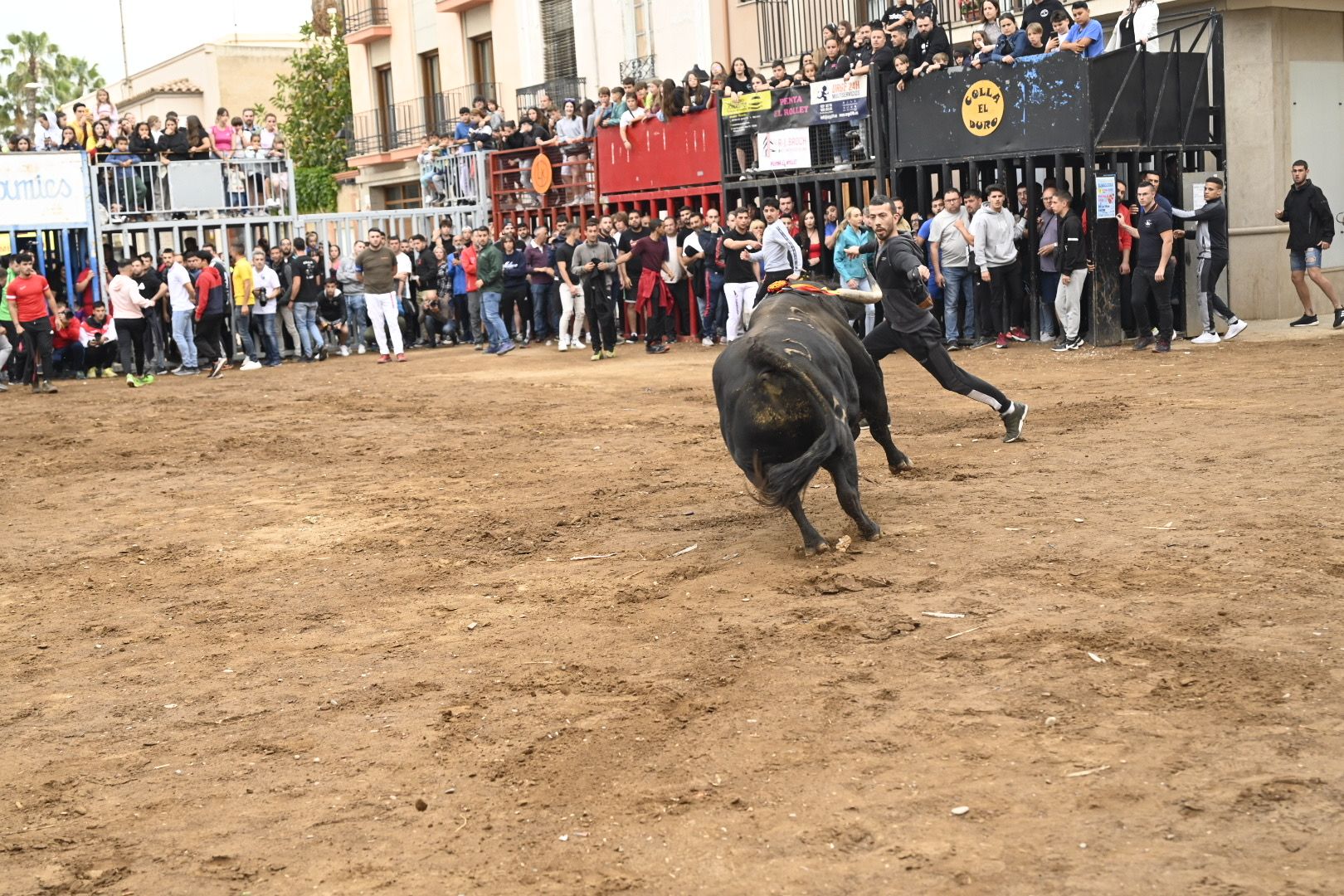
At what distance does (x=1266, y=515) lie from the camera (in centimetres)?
787

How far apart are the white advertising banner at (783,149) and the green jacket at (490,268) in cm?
Result: 421

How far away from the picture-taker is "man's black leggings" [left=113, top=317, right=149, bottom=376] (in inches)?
830

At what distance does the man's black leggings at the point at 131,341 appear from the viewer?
69.2ft

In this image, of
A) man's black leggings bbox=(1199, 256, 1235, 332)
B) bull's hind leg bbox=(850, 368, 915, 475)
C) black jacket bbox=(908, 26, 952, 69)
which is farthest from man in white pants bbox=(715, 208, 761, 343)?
bull's hind leg bbox=(850, 368, 915, 475)

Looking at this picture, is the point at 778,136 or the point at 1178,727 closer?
the point at 1178,727

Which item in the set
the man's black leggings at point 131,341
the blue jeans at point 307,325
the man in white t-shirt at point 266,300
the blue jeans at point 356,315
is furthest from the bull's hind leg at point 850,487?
the blue jeans at point 356,315

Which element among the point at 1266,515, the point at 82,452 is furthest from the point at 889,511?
the point at 82,452

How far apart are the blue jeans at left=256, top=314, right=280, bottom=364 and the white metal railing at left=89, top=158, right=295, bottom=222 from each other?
2.17m

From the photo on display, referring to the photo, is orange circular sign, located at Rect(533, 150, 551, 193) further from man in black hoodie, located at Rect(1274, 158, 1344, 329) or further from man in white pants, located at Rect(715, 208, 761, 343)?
man in black hoodie, located at Rect(1274, 158, 1344, 329)

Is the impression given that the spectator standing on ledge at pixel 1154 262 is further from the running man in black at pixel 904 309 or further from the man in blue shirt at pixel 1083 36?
the running man in black at pixel 904 309

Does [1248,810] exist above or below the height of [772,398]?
below

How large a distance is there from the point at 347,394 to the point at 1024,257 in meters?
8.09

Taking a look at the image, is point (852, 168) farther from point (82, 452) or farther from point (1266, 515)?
point (1266, 515)

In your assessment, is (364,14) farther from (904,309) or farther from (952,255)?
(904,309)
